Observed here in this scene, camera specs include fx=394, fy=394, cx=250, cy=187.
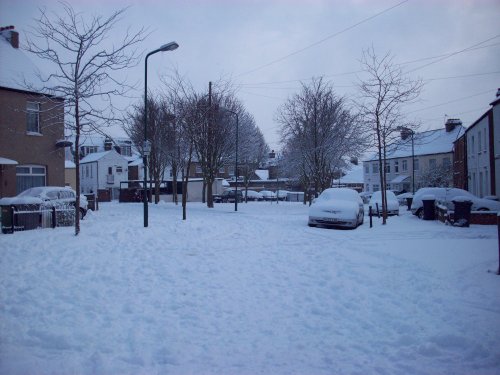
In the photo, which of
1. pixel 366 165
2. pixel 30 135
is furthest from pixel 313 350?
pixel 366 165

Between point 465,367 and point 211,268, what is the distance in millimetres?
4977

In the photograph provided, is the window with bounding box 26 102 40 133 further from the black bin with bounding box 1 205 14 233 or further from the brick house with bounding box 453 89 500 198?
the brick house with bounding box 453 89 500 198

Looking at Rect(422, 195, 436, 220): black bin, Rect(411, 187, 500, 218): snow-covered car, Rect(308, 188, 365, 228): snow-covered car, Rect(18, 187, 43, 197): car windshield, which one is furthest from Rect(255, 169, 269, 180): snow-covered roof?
Rect(18, 187, 43, 197): car windshield

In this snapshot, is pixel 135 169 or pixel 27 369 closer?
pixel 27 369

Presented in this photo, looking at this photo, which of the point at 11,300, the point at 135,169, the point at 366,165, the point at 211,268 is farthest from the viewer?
the point at 366,165

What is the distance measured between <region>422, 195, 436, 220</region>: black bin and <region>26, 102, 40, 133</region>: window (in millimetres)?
18741

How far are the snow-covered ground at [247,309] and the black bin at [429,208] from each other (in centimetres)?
775

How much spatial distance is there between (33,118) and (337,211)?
1522 cm

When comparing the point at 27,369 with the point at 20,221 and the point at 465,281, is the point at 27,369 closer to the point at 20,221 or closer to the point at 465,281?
the point at 465,281

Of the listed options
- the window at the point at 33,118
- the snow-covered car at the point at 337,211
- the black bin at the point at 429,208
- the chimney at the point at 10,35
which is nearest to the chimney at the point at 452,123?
the black bin at the point at 429,208

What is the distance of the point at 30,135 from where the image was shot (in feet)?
62.6

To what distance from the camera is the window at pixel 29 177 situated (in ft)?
62.4

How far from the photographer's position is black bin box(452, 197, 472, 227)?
14.4 metres

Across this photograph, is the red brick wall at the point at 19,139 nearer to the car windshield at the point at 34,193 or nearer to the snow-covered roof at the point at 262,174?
the car windshield at the point at 34,193
